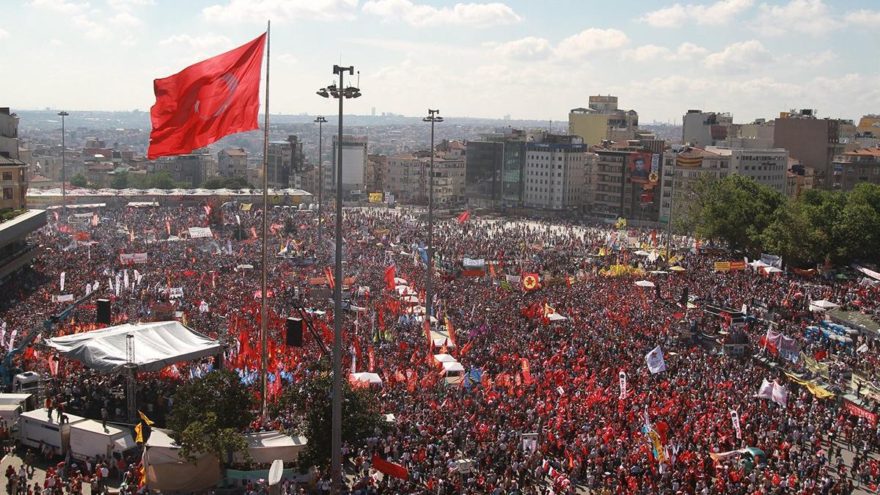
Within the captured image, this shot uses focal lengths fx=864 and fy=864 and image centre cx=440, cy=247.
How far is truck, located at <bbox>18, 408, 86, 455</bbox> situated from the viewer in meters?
22.2

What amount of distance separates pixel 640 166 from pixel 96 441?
8732 centimetres

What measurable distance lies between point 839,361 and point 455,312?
16335 mm

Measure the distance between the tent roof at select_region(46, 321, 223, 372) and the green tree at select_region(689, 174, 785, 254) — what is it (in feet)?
143

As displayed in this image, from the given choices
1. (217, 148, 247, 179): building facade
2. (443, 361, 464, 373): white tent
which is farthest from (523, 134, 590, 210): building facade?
(443, 361, 464, 373): white tent

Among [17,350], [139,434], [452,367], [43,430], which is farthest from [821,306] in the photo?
[17,350]

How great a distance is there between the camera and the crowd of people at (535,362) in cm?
2195

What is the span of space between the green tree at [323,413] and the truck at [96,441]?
4.00 meters

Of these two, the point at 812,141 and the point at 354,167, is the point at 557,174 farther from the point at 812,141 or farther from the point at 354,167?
the point at 354,167

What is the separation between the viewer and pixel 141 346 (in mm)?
25391

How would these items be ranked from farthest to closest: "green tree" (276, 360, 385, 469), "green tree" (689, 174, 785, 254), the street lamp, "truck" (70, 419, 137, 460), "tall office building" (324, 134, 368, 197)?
"tall office building" (324, 134, 368, 197)
"green tree" (689, 174, 785, 254)
"truck" (70, 419, 137, 460)
"green tree" (276, 360, 385, 469)
the street lamp

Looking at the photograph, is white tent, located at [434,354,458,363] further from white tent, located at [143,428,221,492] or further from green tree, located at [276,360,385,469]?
white tent, located at [143,428,221,492]

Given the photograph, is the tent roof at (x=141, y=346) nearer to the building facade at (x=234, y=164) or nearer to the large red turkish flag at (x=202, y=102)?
the large red turkish flag at (x=202, y=102)

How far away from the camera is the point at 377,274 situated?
5053 centimetres

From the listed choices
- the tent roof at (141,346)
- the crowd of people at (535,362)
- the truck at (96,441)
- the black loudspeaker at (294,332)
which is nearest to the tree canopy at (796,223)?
Result: the crowd of people at (535,362)
